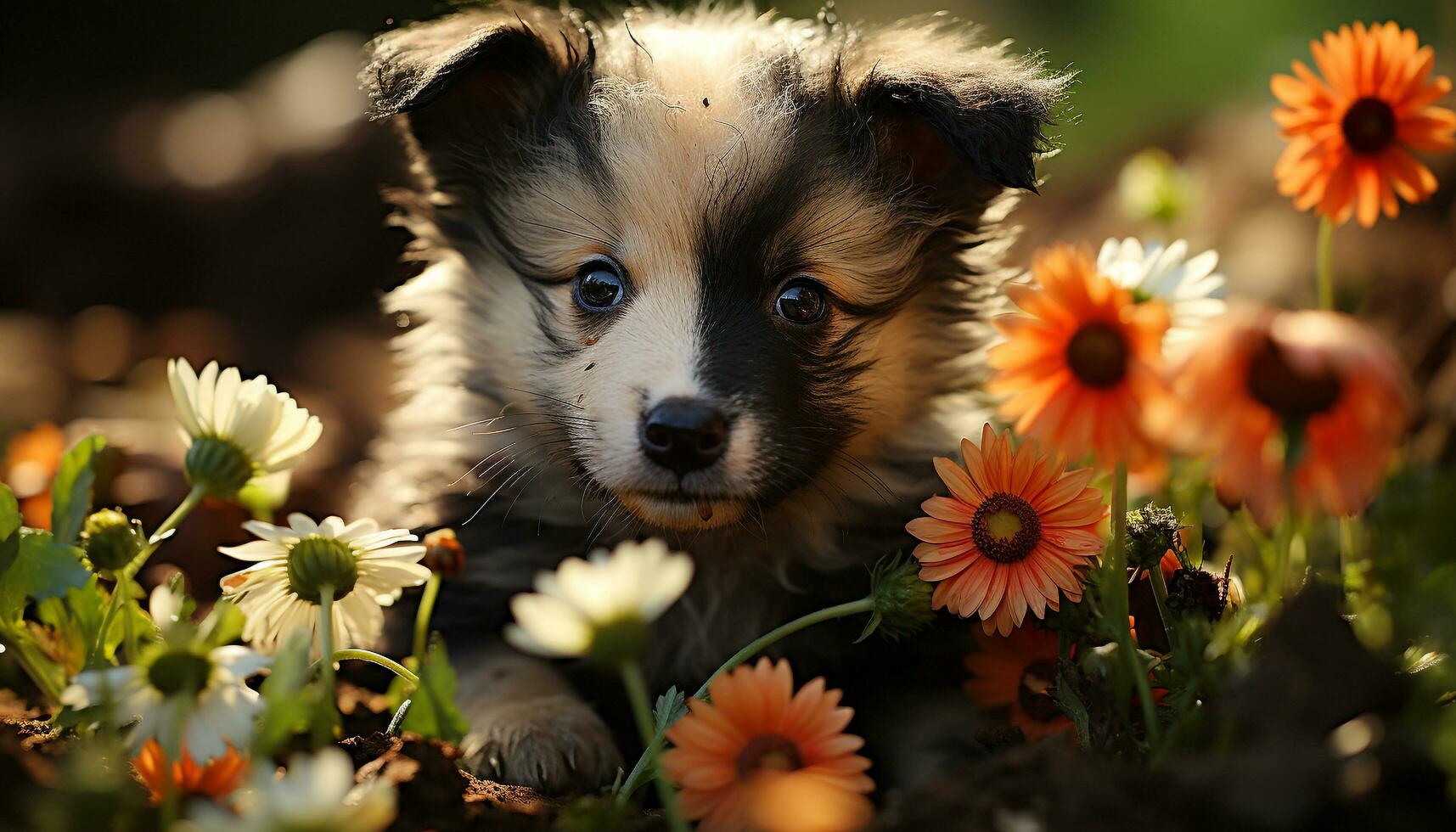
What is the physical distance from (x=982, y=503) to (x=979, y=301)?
99cm

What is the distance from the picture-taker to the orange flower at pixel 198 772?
4.58ft

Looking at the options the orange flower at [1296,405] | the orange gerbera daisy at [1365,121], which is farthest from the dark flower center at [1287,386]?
the orange gerbera daisy at [1365,121]

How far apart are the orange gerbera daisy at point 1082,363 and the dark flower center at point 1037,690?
64cm

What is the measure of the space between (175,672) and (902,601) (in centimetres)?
94

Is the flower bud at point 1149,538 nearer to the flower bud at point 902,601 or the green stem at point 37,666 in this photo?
the flower bud at point 902,601

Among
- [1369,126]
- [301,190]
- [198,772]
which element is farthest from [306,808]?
[301,190]

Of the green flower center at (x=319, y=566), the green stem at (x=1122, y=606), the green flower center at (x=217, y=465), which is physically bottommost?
the green flower center at (x=319, y=566)

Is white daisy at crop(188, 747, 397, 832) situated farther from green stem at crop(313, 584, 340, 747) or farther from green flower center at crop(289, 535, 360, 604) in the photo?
green flower center at crop(289, 535, 360, 604)

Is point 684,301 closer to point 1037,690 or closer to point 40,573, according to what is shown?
point 1037,690

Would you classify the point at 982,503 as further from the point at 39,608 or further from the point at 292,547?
the point at 39,608

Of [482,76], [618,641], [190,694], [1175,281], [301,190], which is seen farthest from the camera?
[301,190]

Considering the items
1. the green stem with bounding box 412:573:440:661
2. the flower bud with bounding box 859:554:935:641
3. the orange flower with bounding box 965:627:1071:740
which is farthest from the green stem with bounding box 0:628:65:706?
the orange flower with bounding box 965:627:1071:740

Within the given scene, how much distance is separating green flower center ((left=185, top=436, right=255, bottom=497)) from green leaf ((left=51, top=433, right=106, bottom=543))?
0.56ft

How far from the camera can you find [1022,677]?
6.53 ft
